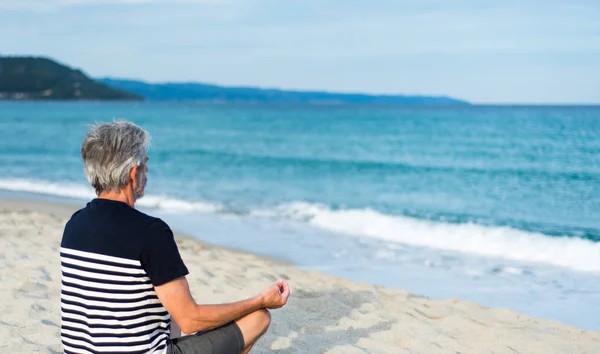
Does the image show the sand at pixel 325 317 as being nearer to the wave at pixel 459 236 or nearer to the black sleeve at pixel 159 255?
the black sleeve at pixel 159 255

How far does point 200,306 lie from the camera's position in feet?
9.36

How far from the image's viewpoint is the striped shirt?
2643 mm

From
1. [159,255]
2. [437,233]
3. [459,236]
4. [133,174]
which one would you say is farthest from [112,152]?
[437,233]

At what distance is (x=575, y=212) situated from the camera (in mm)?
14312

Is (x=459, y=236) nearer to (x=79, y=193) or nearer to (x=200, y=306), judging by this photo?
(x=200, y=306)

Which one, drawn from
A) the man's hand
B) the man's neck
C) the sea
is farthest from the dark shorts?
the sea

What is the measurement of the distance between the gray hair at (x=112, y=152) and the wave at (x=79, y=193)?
11120mm

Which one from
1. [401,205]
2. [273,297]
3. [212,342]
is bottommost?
[401,205]

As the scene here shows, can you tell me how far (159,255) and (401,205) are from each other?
13.2m

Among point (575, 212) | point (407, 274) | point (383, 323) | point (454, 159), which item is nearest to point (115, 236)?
point (383, 323)

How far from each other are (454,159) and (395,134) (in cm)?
1484

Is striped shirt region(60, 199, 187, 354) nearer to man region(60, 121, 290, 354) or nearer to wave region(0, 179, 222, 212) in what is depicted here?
man region(60, 121, 290, 354)

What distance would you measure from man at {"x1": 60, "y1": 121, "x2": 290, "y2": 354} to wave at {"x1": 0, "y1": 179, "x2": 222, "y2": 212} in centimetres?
1098

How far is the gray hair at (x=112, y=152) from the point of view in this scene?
2.68 meters
